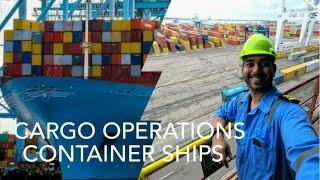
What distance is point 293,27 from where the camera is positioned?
4547cm

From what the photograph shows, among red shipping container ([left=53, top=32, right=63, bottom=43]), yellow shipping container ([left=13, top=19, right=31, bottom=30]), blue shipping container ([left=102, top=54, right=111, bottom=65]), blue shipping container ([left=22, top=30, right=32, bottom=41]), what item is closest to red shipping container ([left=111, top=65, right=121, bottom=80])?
blue shipping container ([left=102, top=54, right=111, bottom=65])

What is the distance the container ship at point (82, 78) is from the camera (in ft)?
33.2

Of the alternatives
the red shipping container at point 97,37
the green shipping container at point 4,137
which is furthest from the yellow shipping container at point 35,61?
the green shipping container at point 4,137

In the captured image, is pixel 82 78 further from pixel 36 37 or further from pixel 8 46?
pixel 8 46

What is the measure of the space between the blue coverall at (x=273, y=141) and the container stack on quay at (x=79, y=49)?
8.69 meters

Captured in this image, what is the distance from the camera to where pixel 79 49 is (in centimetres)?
1039

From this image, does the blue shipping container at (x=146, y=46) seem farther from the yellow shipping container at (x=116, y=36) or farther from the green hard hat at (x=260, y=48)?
the green hard hat at (x=260, y=48)

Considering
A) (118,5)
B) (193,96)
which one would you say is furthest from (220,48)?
(118,5)

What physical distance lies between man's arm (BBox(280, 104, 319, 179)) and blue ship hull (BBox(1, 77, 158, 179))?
9.09 m

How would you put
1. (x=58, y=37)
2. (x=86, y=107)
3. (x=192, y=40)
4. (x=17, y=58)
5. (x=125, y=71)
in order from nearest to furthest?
(x=125, y=71) → (x=58, y=37) → (x=17, y=58) → (x=86, y=107) → (x=192, y=40)

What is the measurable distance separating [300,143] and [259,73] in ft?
1.46

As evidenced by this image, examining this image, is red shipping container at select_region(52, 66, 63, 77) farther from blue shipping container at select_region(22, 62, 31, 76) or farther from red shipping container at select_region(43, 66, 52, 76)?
blue shipping container at select_region(22, 62, 31, 76)

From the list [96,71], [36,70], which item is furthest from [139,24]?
[36,70]

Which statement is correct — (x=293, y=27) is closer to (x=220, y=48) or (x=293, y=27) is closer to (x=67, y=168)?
(x=220, y=48)
